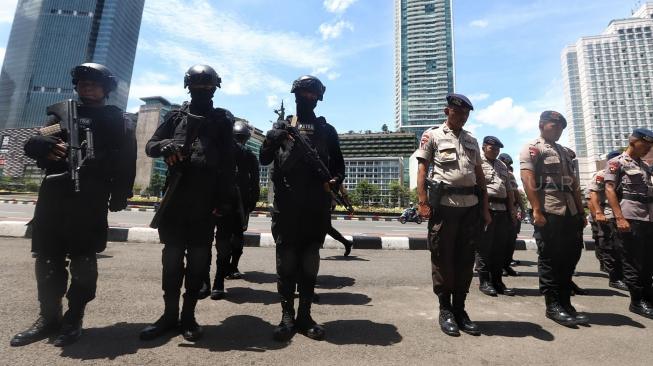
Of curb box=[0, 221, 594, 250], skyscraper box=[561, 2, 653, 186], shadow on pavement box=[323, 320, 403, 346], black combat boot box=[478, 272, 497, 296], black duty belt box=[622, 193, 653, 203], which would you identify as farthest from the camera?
skyscraper box=[561, 2, 653, 186]

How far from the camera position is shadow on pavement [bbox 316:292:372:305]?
338cm

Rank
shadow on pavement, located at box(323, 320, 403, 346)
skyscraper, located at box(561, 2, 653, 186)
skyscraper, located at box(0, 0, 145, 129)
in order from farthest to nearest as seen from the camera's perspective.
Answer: skyscraper, located at box(0, 0, 145, 129)
skyscraper, located at box(561, 2, 653, 186)
shadow on pavement, located at box(323, 320, 403, 346)

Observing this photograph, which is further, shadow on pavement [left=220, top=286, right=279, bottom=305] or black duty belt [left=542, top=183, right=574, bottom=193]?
shadow on pavement [left=220, top=286, right=279, bottom=305]

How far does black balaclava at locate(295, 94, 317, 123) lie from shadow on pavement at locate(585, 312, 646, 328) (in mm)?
3357

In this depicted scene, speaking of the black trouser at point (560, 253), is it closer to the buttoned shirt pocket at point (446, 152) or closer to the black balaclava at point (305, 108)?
the buttoned shirt pocket at point (446, 152)

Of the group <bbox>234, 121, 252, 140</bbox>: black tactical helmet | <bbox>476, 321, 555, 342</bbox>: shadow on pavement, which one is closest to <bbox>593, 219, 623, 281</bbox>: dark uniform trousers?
<bbox>476, 321, 555, 342</bbox>: shadow on pavement

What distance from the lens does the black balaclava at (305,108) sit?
9.26 feet

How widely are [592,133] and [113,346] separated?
457ft

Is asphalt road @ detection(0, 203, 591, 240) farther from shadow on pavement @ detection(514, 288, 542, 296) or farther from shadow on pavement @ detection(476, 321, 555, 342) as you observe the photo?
shadow on pavement @ detection(476, 321, 555, 342)

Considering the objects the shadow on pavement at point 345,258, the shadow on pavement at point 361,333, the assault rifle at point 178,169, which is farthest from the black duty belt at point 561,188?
the shadow on pavement at point 345,258

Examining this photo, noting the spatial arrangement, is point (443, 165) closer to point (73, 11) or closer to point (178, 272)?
point (178, 272)

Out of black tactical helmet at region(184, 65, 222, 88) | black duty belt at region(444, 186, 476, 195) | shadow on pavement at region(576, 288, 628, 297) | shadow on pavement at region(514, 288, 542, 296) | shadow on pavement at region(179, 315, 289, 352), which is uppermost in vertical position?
black tactical helmet at region(184, 65, 222, 88)

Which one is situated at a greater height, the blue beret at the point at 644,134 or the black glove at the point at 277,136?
the blue beret at the point at 644,134

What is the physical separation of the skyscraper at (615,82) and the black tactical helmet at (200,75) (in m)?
121
